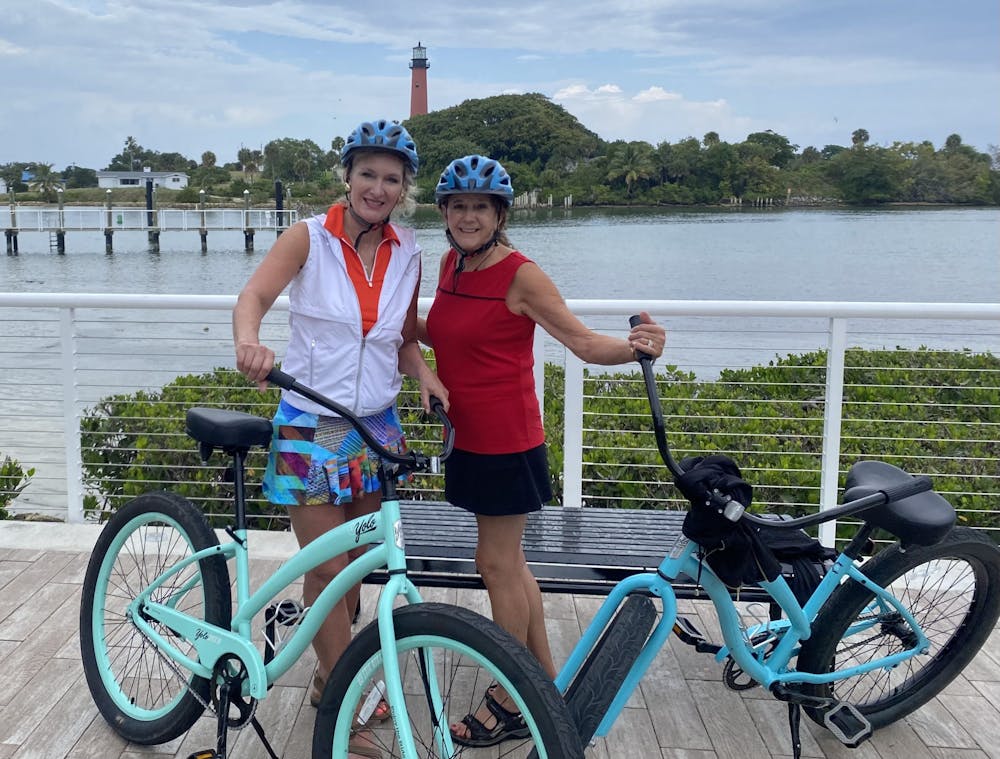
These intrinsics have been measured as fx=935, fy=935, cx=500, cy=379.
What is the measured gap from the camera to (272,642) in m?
2.54

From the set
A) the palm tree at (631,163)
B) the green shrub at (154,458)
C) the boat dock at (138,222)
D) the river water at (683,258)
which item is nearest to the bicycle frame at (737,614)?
the green shrub at (154,458)

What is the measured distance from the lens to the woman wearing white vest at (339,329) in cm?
251

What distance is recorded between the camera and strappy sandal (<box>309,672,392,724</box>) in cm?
272

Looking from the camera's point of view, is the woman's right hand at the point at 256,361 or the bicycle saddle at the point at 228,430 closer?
the woman's right hand at the point at 256,361

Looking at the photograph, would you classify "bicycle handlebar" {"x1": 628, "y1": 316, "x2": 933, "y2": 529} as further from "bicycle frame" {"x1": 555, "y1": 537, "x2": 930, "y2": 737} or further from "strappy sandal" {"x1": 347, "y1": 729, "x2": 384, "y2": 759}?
"strappy sandal" {"x1": 347, "y1": 729, "x2": 384, "y2": 759}

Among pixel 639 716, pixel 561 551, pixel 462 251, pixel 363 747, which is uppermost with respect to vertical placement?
pixel 462 251

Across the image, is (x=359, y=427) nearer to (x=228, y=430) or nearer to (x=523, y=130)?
(x=228, y=430)

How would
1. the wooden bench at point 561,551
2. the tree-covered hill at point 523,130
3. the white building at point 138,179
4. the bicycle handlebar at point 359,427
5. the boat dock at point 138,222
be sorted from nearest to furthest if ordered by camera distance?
the bicycle handlebar at point 359,427, the wooden bench at point 561,551, the tree-covered hill at point 523,130, the boat dock at point 138,222, the white building at point 138,179

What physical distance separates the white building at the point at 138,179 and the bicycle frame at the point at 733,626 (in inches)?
3635

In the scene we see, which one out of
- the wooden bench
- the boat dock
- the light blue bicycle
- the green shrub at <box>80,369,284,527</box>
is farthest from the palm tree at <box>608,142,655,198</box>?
the light blue bicycle

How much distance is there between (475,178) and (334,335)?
566 millimetres

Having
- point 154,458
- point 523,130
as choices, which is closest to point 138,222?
point 523,130

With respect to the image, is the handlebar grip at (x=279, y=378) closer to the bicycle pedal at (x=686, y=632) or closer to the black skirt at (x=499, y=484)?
the black skirt at (x=499, y=484)

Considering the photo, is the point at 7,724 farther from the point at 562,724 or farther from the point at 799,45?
the point at 799,45
